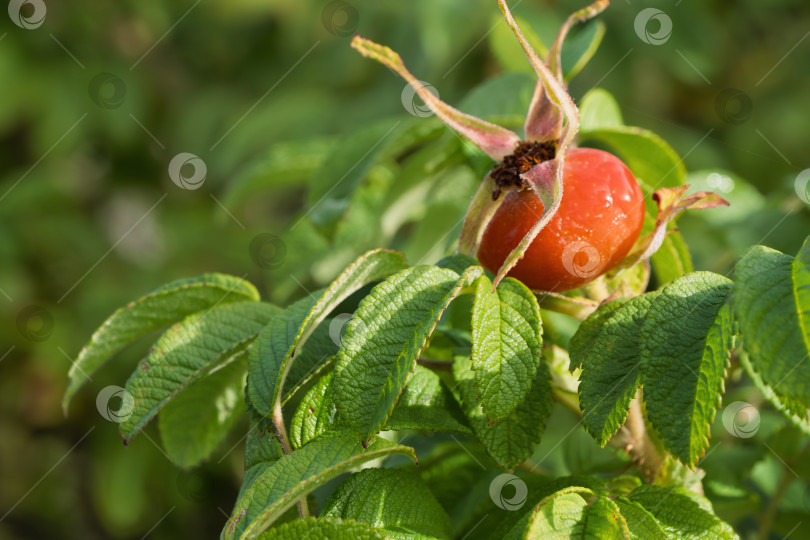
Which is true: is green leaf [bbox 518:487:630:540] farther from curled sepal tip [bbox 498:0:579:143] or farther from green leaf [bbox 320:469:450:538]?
curled sepal tip [bbox 498:0:579:143]

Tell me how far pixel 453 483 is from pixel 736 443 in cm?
65

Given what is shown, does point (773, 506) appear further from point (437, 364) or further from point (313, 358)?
point (313, 358)

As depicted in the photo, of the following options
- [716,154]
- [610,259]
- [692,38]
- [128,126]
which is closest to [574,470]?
[610,259]

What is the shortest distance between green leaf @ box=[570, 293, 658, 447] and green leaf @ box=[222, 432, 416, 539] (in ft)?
0.53

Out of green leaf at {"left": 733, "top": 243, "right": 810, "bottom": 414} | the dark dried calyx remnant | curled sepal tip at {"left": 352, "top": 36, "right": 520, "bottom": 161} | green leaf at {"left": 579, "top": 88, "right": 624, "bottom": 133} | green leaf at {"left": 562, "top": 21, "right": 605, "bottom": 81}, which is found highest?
green leaf at {"left": 562, "top": 21, "right": 605, "bottom": 81}

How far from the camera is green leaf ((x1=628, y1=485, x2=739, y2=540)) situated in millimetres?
701

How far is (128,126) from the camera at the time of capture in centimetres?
300

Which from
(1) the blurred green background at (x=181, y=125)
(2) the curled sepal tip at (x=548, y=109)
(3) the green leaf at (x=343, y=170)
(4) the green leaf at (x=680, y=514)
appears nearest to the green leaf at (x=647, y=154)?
(2) the curled sepal tip at (x=548, y=109)

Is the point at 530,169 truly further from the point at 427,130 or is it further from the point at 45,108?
the point at 45,108

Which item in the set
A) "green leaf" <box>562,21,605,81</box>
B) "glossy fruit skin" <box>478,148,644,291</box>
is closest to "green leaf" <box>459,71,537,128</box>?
"green leaf" <box>562,21,605,81</box>

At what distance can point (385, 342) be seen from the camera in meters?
0.67

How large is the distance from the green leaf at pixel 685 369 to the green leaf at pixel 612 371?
23 millimetres

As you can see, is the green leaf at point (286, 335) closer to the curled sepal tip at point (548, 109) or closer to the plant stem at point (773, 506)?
the curled sepal tip at point (548, 109)

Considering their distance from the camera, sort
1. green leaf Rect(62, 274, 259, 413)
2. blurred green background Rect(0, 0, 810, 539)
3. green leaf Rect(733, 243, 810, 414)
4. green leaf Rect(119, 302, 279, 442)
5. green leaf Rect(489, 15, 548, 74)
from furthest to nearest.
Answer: blurred green background Rect(0, 0, 810, 539), green leaf Rect(489, 15, 548, 74), green leaf Rect(62, 274, 259, 413), green leaf Rect(119, 302, 279, 442), green leaf Rect(733, 243, 810, 414)
